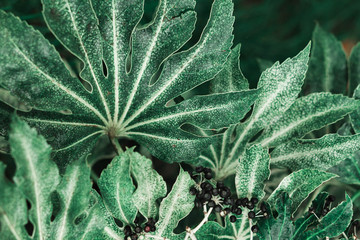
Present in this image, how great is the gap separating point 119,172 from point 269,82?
0.24m

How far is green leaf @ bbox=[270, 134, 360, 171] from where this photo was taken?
1.82 ft

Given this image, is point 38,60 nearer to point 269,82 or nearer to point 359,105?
point 269,82

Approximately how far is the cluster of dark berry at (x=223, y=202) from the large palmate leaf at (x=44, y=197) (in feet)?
0.41

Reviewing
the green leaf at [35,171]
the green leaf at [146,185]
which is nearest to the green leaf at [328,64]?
the green leaf at [146,185]

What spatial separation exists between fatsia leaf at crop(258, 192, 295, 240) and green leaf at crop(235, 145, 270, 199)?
0.03 meters

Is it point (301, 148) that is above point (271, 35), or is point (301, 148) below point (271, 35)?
below

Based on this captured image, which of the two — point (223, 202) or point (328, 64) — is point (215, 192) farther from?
point (328, 64)

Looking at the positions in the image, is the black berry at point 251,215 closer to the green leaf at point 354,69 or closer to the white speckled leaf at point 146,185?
the white speckled leaf at point 146,185

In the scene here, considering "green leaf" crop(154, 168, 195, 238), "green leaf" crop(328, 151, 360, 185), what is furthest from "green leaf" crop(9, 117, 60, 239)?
"green leaf" crop(328, 151, 360, 185)

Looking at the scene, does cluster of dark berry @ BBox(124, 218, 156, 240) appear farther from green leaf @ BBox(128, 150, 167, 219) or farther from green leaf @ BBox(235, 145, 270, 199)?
green leaf @ BBox(235, 145, 270, 199)

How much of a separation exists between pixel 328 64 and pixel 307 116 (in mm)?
185

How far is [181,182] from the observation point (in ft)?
1.70

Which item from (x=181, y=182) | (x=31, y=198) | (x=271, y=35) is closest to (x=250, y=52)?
(x=271, y=35)

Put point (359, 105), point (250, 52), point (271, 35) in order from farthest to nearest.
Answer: point (271, 35) < point (250, 52) < point (359, 105)
